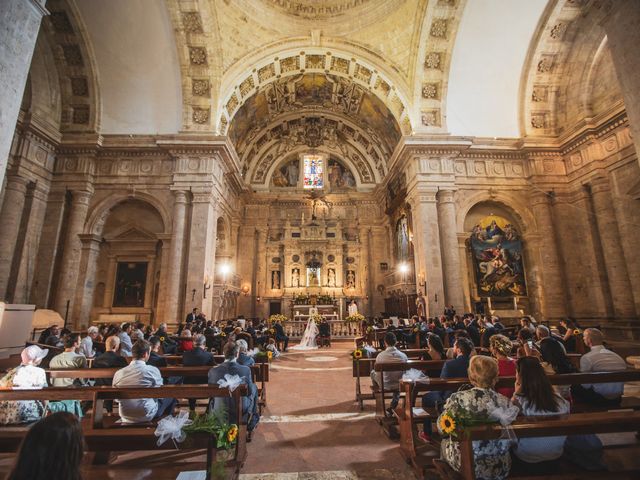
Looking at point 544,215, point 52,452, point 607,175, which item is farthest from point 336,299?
point 52,452

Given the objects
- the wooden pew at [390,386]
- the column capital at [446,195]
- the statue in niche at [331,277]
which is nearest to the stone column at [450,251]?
the column capital at [446,195]

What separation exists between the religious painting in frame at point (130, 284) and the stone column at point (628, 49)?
17620 mm

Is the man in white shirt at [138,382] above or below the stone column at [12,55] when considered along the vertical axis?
below

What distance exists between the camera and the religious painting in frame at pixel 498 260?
50.4 feet

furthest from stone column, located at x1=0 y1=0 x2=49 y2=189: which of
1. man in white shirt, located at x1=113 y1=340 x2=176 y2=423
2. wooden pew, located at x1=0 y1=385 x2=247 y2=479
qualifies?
wooden pew, located at x1=0 y1=385 x2=247 y2=479

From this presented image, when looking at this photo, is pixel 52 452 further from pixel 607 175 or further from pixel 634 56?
pixel 607 175

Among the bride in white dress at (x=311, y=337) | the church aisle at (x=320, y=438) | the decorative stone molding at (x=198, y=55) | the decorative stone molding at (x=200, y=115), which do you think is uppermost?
the decorative stone molding at (x=198, y=55)

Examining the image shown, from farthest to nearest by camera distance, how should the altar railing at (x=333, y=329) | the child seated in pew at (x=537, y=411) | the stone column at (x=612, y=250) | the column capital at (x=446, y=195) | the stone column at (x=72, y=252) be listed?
the altar railing at (x=333, y=329) → the column capital at (x=446, y=195) → the stone column at (x=72, y=252) → the stone column at (x=612, y=250) → the child seated in pew at (x=537, y=411)

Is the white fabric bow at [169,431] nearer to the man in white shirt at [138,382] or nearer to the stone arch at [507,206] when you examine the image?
the man in white shirt at [138,382]

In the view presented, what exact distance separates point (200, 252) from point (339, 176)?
1392cm

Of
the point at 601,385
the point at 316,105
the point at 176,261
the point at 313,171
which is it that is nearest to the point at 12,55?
the point at 176,261

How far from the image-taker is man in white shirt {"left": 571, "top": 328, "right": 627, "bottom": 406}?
13.2 ft

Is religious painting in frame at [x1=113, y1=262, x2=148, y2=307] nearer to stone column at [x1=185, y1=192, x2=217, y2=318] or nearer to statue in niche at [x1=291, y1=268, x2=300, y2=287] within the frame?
stone column at [x1=185, y1=192, x2=217, y2=318]

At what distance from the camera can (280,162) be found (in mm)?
24750
